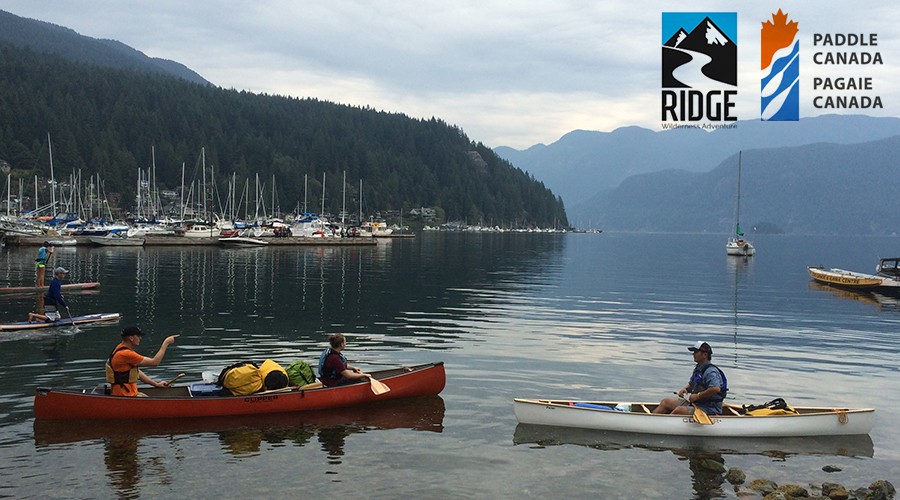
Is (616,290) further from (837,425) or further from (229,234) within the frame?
(229,234)

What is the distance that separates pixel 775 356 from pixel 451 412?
54.1 feet

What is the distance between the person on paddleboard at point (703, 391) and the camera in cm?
1659

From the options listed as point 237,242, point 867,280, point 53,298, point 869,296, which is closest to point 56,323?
point 53,298

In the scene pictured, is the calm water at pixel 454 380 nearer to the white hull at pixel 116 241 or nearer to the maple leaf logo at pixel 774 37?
the maple leaf logo at pixel 774 37

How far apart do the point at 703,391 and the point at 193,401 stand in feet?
40.5

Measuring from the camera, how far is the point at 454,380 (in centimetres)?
2253

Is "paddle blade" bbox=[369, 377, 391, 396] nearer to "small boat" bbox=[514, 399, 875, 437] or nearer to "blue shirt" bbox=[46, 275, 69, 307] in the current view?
"small boat" bbox=[514, 399, 875, 437]

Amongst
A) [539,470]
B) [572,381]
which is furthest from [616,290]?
[539,470]

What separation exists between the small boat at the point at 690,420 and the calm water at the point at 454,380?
0.29 m

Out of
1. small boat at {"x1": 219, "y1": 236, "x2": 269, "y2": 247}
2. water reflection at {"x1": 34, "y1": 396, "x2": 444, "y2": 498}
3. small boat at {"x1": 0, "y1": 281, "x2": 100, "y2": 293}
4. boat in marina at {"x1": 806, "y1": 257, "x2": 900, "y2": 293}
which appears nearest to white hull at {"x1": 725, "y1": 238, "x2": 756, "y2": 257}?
boat in marina at {"x1": 806, "y1": 257, "x2": 900, "y2": 293}

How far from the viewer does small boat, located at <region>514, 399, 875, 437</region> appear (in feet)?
54.6

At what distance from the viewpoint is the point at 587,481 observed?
14.2 meters

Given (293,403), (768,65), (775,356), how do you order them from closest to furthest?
1. (293,403)
2. (775,356)
3. (768,65)


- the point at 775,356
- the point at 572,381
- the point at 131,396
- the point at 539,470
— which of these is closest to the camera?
the point at 539,470
